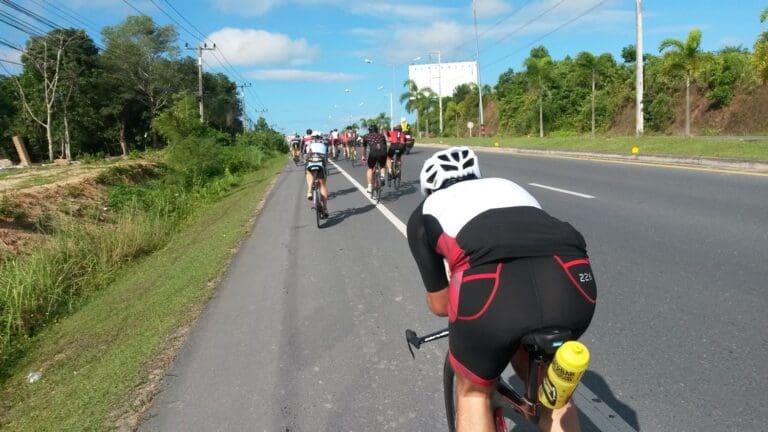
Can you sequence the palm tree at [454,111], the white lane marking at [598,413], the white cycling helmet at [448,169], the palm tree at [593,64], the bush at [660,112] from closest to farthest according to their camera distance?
the white cycling helmet at [448,169]
the white lane marking at [598,413]
the bush at [660,112]
the palm tree at [593,64]
the palm tree at [454,111]

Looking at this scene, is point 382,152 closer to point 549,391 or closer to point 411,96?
point 549,391

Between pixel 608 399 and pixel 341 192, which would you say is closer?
pixel 608 399

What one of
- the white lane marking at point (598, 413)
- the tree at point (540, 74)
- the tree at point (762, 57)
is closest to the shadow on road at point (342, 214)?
the white lane marking at point (598, 413)

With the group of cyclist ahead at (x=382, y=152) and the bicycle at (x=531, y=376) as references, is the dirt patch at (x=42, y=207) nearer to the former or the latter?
the group of cyclist ahead at (x=382, y=152)

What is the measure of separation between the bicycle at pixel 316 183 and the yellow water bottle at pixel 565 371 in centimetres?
869

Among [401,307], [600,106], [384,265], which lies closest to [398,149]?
[384,265]

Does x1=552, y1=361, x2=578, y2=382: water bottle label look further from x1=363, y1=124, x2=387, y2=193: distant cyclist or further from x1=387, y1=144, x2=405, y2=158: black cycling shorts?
x1=387, y1=144, x2=405, y2=158: black cycling shorts

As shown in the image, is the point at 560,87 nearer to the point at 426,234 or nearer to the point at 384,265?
the point at 384,265

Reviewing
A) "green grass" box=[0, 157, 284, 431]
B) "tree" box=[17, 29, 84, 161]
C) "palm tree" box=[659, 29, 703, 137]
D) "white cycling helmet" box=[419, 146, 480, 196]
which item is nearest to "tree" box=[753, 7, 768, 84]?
"palm tree" box=[659, 29, 703, 137]

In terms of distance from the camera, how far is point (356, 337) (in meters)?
4.88

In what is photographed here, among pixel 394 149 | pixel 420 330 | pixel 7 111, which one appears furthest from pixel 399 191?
pixel 7 111

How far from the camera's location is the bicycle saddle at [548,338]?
2.04m

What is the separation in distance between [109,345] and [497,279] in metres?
4.92

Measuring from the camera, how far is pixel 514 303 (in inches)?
82.0
